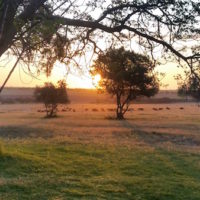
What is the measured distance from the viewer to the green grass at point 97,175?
10.5m

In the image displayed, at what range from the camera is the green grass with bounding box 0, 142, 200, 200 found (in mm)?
10539

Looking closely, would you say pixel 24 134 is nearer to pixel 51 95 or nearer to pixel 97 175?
pixel 97 175

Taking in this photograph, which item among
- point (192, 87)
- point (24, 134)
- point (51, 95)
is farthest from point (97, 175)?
point (51, 95)

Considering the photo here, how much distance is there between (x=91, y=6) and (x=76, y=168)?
5.18m

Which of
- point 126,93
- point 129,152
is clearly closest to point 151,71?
point 129,152

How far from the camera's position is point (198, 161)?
16.7 metres

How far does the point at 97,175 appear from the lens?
1296 centimetres

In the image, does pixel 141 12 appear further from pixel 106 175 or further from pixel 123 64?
pixel 106 175

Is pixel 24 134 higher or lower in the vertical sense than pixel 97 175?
lower

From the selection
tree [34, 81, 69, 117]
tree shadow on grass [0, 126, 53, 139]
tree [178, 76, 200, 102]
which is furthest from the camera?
tree [34, 81, 69, 117]

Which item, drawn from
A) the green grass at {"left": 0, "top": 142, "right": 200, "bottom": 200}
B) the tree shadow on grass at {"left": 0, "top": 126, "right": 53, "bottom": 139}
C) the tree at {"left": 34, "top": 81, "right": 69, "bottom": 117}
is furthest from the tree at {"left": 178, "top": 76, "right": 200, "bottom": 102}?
the tree at {"left": 34, "top": 81, "right": 69, "bottom": 117}

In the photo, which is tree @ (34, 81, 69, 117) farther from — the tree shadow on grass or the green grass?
the green grass

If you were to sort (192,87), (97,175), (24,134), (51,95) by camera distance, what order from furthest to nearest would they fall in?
(51,95) → (24,134) → (97,175) → (192,87)

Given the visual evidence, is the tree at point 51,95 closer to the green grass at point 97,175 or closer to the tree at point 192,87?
the green grass at point 97,175
